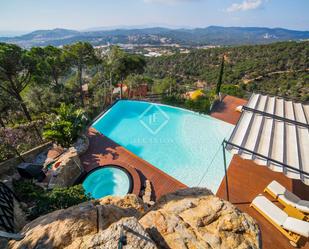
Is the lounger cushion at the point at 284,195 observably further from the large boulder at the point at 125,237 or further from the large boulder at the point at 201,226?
the large boulder at the point at 125,237

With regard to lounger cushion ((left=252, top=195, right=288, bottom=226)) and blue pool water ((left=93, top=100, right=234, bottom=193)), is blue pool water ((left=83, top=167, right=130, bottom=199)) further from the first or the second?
lounger cushion ((left=252, top=195, right=288, bottom=226))

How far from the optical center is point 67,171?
8156mm

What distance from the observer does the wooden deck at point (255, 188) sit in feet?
18.4

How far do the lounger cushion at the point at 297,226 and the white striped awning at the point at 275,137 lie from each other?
2074 mm

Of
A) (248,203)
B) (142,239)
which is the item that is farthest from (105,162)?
(142,239)

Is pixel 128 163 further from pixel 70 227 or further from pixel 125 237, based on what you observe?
pixel 125 237

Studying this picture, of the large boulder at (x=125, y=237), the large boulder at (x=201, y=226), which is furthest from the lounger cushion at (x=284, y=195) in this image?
the large boulder at (x=125, y=237)

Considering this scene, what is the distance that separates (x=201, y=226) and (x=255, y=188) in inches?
219

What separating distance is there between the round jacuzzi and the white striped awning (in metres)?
5.04

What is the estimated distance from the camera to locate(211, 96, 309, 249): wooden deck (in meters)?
5.60

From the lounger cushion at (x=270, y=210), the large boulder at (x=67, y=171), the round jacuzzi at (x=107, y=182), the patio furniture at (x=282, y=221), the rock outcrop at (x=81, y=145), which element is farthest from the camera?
the rock outcrop at (x=81, y=145)

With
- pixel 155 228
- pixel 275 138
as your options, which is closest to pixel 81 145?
pixel 155 228

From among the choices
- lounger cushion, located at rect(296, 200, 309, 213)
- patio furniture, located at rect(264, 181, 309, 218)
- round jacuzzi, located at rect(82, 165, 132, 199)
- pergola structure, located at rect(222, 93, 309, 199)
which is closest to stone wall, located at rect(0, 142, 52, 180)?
round jacuzzi, located at rect(82, 165, 132, 199)

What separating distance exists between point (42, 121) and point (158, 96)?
9.88 metres
